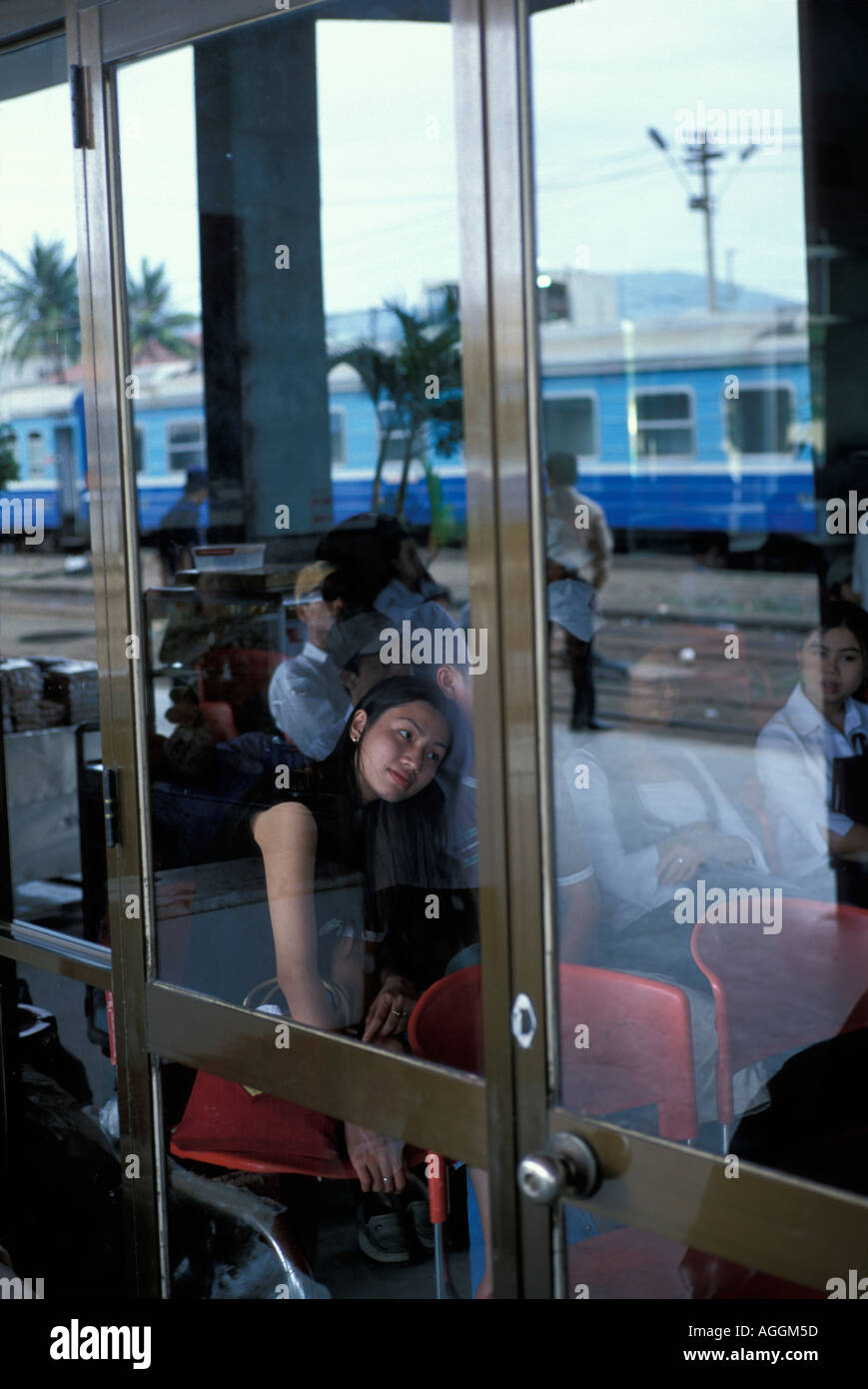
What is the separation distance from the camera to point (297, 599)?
378 cm

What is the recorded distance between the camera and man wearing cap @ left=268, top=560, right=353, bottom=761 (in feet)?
8.06

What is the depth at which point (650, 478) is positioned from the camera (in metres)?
10.6

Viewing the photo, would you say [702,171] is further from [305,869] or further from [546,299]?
Answer: [546,299]

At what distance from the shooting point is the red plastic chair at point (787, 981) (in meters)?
1.78

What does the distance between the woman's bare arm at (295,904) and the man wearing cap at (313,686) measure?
0.19 meters

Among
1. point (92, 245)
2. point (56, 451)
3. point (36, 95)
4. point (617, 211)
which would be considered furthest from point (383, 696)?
point (617, 211)

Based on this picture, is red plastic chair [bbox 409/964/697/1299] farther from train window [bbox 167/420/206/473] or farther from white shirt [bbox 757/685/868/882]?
train window [bbox 167/420/206/473]

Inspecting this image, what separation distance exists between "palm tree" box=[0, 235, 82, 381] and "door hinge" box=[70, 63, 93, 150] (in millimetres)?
175

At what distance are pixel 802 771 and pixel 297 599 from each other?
4.96 ft

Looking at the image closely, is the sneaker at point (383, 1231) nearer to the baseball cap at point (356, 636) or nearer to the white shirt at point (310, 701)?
the white shirt at point (310, 701)

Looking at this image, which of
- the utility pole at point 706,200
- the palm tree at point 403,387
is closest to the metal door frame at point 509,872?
the palm tree at point 403,387

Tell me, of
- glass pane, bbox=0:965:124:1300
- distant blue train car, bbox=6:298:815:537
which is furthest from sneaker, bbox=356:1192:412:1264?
distant blue train car, bbox=6:298:815:537

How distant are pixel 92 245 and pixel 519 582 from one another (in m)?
0.99

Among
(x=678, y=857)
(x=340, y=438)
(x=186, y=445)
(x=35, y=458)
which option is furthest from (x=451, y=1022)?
(x=340, y=438)
